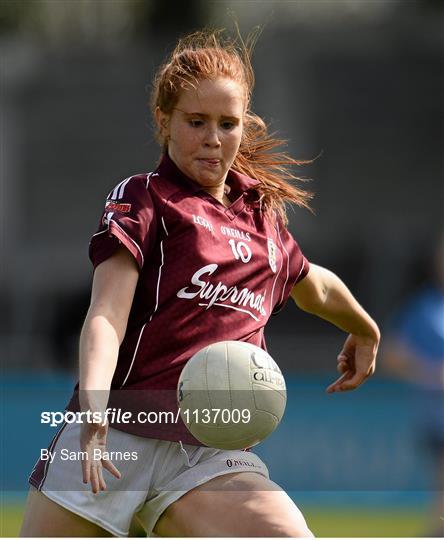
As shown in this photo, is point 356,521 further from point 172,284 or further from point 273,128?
point 273,128

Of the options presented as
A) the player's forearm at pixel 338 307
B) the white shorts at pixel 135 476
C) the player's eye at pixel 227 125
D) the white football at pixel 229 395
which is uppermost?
the player's eye at pixel 227 125

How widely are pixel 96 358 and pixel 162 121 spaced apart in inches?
41.2

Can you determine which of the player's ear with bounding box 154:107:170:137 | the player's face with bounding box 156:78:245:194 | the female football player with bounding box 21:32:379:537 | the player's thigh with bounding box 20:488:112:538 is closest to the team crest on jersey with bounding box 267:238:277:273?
the female football player with bounding box 21:32:379:537

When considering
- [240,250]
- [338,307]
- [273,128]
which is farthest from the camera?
[273,128]

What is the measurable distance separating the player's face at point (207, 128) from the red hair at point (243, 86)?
0.04 meters

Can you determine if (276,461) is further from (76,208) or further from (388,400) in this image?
(76,208)

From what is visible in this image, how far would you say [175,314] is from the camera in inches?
174

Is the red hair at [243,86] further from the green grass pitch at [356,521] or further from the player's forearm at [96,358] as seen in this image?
the green grass pitch at [356,521]

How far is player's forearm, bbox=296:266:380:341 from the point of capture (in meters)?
5.14

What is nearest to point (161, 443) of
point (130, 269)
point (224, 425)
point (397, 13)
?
point (224, 425)

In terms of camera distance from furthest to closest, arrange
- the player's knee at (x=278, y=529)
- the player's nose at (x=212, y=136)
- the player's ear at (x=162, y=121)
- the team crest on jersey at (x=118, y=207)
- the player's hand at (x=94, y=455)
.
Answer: the player's ear at (x=162, y=121) < the player's nose at (x=212, y=136) < the team crest on jersey at (x=118, y=207) < the player's knee at (x=278, y=529) < the player's hand at (x=94, y=455)

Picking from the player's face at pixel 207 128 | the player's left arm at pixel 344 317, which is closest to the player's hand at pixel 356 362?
the player's left arm at pixel 344 317

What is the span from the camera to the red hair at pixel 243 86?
4.56 m

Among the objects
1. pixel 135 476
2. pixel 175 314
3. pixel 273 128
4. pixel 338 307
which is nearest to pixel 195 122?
Answer: pixel 175 314
